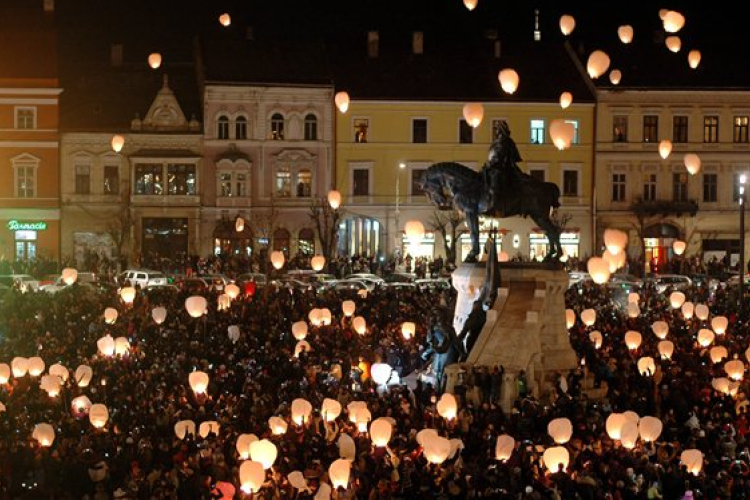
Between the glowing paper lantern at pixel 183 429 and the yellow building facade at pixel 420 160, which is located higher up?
the yellow building facade at pixel 420 160

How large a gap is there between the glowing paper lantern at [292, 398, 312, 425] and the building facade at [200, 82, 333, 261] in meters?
36.5

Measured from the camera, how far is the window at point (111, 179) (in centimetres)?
5688

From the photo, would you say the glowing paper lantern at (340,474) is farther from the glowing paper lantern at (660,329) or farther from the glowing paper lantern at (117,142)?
the glowing paper lantern at (117,142)

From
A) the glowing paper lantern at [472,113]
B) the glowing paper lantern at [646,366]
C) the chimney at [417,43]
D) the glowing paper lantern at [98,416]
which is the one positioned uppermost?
the chimney at [417,43]

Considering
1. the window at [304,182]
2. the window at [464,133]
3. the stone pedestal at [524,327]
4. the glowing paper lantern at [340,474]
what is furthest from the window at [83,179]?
the glowing paper lantern at [340,474]

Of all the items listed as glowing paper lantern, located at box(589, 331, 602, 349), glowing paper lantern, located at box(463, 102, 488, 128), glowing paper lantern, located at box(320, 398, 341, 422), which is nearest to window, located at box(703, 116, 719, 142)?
glowing paper lantern, located at box(463, 102, 488, 128)

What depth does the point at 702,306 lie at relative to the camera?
31.7m

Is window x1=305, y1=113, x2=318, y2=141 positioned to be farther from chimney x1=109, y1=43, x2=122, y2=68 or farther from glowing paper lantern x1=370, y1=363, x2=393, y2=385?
glowing paper lantern x1=370, y1=363, x2=393, y2=385

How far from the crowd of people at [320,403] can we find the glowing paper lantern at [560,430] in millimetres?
246

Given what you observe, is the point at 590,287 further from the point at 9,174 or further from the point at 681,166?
the point at 9,174

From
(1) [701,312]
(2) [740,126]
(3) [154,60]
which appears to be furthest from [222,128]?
(1) [701,312]

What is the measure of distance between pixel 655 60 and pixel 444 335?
39.0 m

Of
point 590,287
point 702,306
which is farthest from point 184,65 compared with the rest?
point 702,306

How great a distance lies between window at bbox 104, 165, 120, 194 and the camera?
56875 millimetres
